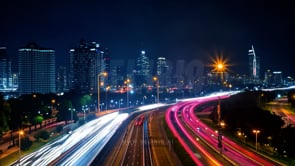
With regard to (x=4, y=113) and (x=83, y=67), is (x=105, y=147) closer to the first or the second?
(x=4, y=113)

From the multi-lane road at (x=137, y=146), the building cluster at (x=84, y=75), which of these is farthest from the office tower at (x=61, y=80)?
the multi-lane road at (x=137, y=146)

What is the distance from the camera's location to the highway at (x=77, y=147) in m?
28.7

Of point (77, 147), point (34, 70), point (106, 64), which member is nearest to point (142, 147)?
point (77, 147)

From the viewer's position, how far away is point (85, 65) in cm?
15375

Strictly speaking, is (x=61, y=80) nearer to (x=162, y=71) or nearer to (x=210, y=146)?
(x=162, y=71)

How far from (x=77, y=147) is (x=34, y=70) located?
370 feet

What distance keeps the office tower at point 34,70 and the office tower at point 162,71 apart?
147 ft

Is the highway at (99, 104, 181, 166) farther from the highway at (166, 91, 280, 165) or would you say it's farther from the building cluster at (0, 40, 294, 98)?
the building cluster at (0, 40, 294, 98)

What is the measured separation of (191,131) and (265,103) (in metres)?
40.8

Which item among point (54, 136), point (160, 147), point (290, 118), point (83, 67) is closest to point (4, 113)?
point (54, 136)

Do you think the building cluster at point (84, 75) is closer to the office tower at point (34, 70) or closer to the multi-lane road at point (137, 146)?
the office tower at point (34, 70)

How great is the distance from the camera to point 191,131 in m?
45.1

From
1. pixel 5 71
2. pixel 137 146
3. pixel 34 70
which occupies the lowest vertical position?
pixel 137 146

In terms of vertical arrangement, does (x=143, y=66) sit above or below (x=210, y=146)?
above
